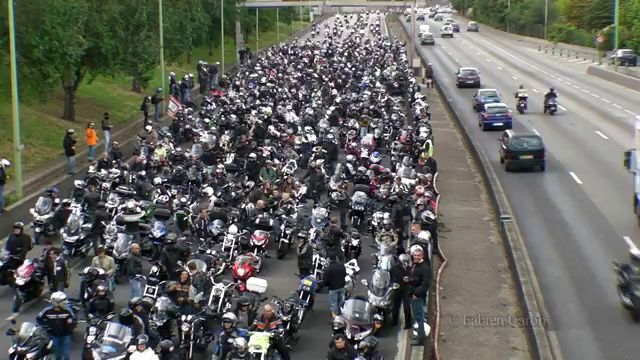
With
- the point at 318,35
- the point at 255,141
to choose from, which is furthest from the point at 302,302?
the point at 318,35

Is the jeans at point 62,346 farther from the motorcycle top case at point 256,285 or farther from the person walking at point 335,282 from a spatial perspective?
the person walking at point 335,282

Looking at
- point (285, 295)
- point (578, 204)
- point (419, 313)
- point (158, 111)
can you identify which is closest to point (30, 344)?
point (419, 313)

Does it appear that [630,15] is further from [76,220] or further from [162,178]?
[76,220]

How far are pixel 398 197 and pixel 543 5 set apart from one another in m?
111

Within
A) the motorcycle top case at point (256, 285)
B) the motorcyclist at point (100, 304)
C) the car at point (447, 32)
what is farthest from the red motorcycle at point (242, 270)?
the car at point (447, 32)

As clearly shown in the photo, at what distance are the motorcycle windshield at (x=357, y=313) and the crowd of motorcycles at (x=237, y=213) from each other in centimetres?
2

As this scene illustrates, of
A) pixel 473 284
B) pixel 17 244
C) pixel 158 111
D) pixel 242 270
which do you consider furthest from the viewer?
pixel 158 111

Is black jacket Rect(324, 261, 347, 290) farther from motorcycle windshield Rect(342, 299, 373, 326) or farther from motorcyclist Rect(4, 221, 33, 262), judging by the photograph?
motorcyclist Rect(4, 221, 33, 262)

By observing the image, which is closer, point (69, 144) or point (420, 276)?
point (420, 276)

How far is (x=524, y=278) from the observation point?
20.4 metres

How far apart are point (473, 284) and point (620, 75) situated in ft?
155

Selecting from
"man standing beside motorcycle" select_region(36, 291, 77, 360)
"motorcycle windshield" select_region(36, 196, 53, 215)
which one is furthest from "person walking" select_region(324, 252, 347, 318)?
"motorcycle windshield" select_region(36, 196, 53, 215)

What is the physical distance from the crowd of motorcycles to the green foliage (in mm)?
4375

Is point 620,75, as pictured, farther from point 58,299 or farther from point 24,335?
point 24,335
